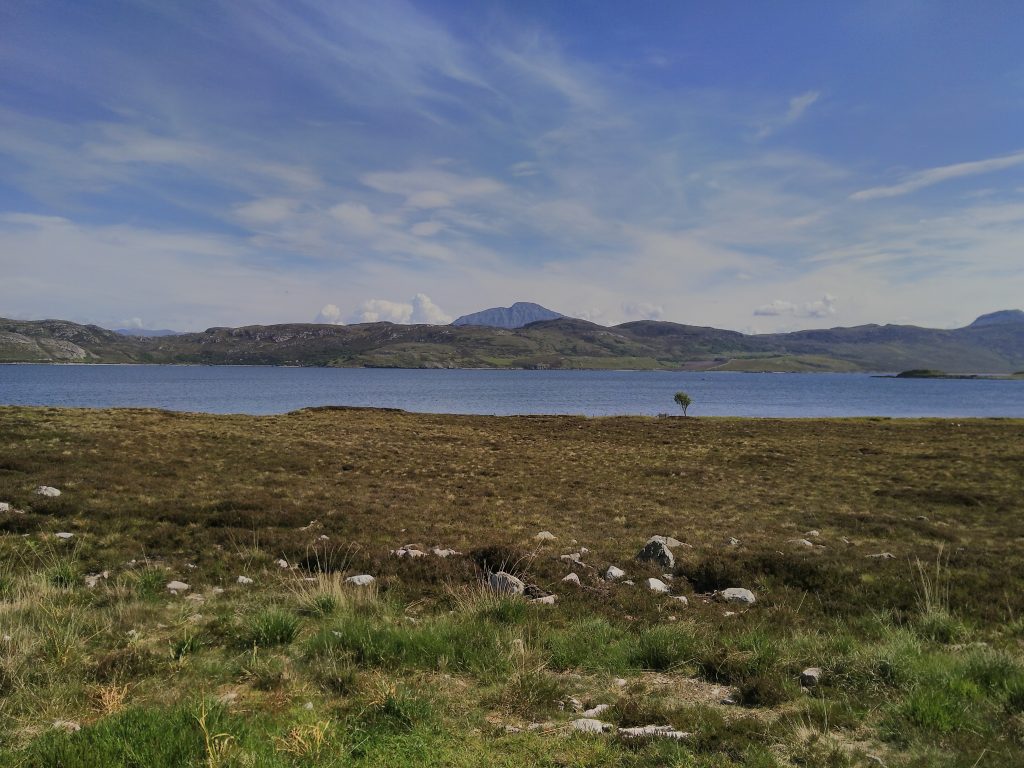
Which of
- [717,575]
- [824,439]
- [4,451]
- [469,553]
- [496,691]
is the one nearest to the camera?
[496,691]

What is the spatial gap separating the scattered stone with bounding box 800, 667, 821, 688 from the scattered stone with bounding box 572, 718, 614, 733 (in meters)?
2.80

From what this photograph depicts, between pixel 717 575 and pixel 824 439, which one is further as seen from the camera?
pixel 824 439

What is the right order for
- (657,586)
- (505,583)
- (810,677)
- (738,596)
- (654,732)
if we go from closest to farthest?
(654,732)
(810,677)
(505,583)
(738,596)
(657,586)

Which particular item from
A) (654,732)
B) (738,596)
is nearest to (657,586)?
(738,596)

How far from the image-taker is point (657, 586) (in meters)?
11.3

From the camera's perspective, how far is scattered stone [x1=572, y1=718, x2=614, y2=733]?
573 centimetres

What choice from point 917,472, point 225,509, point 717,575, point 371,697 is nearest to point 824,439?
point 917,472

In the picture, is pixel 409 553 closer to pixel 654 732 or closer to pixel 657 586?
pixel 657 586

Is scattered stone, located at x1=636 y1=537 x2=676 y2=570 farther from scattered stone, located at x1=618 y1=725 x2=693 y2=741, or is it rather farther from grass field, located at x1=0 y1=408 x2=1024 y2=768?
scattered stone, located at x1=618 y1=725 x2=693 y2=741

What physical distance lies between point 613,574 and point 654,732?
21.1 feet

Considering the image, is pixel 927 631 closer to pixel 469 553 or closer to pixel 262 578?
pixel 469 553

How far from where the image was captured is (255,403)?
102125mm

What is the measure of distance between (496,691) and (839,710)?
3.77 meters

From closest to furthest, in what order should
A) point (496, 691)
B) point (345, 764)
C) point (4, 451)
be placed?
point (345, 764) → point (496, 691) → point (4, 451)
